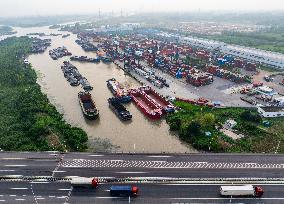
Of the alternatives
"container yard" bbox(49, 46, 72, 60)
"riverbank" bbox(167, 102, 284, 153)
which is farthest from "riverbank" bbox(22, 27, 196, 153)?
"container yard" bbox(49, 46, 72, 60)

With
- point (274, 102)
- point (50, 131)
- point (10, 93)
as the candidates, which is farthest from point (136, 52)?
point (50, 131)

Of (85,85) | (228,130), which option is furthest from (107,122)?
(85,85)

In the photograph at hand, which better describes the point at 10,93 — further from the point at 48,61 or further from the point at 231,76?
the point at 231,76

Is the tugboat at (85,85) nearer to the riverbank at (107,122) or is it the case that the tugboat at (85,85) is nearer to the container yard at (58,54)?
the riverbank at (107,122)

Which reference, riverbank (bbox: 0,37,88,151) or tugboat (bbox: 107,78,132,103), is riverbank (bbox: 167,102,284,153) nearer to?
tugboat (bbox: 107,78,132,103)

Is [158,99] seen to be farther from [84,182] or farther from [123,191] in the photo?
[123,191]

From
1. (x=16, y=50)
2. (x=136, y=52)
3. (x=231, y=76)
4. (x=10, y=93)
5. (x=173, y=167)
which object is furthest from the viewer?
(x=16, y=50)
